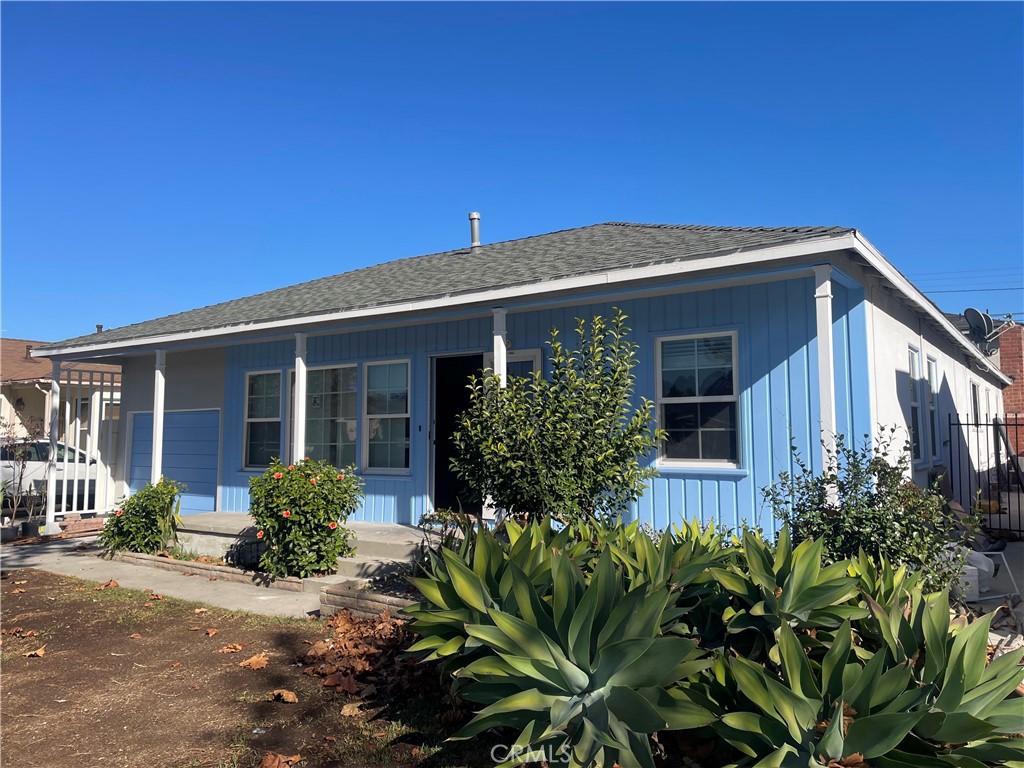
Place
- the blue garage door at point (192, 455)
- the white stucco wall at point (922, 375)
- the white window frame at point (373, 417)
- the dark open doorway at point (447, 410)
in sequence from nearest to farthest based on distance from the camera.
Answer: the white stucco wall at point (922, 375), the dark open doorway at point (447, 410), the white window frame at point (373, 417), the blue garage door at point (192, 455)

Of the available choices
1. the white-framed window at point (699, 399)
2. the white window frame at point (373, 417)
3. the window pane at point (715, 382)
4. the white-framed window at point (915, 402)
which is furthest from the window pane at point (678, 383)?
the white window frame at point (373, 417)

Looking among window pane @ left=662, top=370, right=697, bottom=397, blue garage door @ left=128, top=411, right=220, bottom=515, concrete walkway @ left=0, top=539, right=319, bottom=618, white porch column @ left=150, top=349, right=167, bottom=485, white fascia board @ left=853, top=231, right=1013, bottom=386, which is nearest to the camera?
white fascia board @ left=853, top=231, right=1013, bottom=386

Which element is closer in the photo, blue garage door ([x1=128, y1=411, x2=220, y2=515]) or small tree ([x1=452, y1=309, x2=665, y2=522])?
small tree ([x1=452, y1=309, x2=665, y2=522])

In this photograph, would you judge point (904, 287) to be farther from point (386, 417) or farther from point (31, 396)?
point (31, 396)

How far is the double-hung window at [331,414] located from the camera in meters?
10.9

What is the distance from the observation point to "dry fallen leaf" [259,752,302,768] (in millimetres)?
3449

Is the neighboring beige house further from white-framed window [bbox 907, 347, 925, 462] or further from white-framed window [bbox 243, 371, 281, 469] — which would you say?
white-framed window [bbox 907, 347, 925, 462]

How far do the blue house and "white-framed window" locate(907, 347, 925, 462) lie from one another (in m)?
0.06

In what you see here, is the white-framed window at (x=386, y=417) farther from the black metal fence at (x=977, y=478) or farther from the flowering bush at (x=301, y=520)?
the black metal fence at (x=977, y=478)

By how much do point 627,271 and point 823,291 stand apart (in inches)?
74.0

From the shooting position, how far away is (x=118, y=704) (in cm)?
440

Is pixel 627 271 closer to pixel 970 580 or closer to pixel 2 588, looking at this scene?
pixel 970 580

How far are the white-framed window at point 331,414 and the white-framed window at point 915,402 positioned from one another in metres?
7.89

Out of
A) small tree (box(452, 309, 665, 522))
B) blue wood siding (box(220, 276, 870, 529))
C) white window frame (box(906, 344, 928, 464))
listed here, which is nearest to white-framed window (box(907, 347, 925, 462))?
white window frame (box(906, 344, 928, 464))
